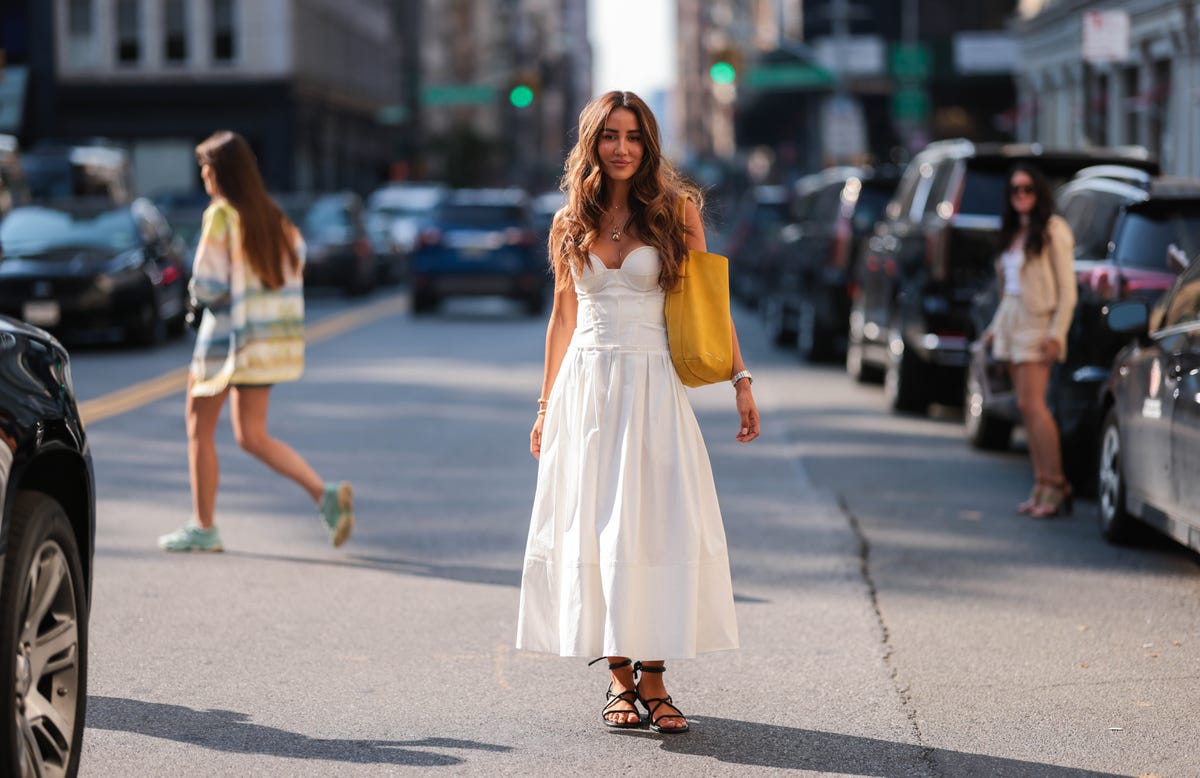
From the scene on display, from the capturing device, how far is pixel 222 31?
198 ft

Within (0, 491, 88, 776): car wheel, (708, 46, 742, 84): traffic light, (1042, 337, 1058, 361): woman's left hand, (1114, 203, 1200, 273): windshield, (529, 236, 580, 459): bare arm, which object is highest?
(708, 46, 742, 84): traffic light

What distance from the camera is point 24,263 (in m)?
20.6

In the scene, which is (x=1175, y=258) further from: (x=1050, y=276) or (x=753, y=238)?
(x=753, y=238)

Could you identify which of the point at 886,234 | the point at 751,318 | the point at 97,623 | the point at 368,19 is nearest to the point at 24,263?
the point at 886,234

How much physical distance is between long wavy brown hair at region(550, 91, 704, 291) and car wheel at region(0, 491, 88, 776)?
1.68 meters

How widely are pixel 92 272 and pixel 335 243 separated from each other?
12619 mm

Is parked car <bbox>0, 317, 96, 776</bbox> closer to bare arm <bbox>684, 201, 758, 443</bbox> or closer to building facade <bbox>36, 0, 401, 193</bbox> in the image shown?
bare arm <bbox>684, 201, 758, 443</bbox>

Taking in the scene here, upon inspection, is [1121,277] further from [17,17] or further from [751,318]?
[17,17]

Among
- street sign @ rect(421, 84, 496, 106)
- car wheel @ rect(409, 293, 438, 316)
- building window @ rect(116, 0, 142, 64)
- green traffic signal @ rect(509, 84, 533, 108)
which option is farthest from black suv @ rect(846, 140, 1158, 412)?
street sign @ rect(421, 84, 496, 106)

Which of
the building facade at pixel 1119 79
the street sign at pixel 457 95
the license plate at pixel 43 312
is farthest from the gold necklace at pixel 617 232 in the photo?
the street sign at pixel 457 95

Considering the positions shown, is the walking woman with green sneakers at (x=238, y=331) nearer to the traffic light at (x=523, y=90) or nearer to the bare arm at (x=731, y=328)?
the bare arm at (x=731, y=328)

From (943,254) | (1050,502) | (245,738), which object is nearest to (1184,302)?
(1050,502)

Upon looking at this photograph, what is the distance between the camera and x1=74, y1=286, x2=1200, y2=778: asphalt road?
5.59 metres

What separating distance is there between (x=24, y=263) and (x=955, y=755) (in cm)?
1679
